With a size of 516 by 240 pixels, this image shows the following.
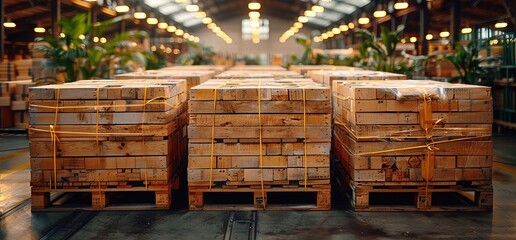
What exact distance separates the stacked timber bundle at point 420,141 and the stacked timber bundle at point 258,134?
1.53 ft

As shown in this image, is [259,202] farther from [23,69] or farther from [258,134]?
[23,69]

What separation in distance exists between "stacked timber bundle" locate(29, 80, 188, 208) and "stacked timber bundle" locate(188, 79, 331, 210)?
1.40 ft

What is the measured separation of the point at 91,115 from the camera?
6.52 m

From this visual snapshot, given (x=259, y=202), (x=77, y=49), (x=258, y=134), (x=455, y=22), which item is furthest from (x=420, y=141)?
(x=455, y=22)

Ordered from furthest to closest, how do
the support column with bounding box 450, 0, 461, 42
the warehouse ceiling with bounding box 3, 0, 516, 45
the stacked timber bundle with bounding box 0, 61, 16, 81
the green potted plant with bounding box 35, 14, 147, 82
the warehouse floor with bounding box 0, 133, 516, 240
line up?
1. the warehouse ceiling with bounding box 3, 0, 516, 45
2. the support column with bounding box 450, 0, 461, 42
3. the stacked timber bundle with bounding box 0, 61, 16, 81
4. the green potted plant with bounding box 35, 14, 147, 82
5. the warehouse floor with bounding box 0, 133, 516, 240

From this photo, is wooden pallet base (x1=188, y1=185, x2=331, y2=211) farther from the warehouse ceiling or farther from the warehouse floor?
the warehouse ceiling

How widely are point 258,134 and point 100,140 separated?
70.6 inches

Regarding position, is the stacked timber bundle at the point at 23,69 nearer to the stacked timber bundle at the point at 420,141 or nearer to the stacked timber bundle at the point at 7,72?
the stacked timber bundle at the point at 7,72

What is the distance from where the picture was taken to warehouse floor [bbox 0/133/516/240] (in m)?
5.68

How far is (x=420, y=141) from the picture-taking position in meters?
6.46

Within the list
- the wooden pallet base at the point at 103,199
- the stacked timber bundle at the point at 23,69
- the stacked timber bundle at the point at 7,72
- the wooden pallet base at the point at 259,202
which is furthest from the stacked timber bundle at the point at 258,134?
the stacked timber bundle at the point at 7,72

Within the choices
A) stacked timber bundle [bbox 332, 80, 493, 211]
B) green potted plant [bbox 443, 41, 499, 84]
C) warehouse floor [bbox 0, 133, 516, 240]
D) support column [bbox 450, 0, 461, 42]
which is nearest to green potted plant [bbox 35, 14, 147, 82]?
warehouse floor [bbox 0, 133, 516, 240]

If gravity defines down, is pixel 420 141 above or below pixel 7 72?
below

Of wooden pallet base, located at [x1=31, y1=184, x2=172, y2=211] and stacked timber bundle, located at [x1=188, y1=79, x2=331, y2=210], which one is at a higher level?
stacked timber bundle, located at [x1=188, y1=79, x2=331, y2=210]
